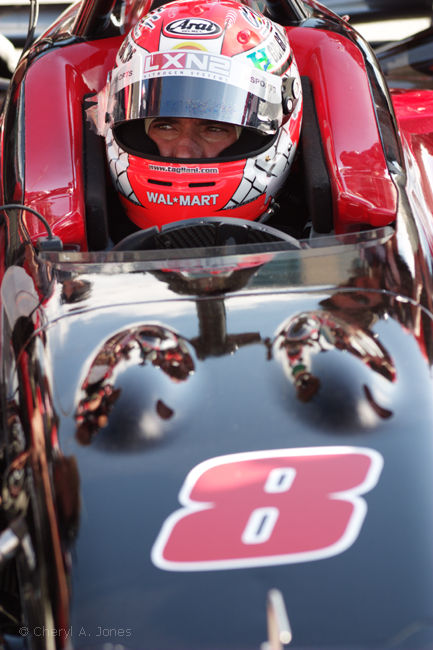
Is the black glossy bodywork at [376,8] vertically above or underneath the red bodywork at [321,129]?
above

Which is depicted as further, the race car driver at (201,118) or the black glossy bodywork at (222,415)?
the race car driver at (201,118)

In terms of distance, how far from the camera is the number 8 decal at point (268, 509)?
104 cm

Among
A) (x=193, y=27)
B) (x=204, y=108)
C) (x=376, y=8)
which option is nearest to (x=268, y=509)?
(x=204, y=108)

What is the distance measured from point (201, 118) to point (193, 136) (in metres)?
0.10

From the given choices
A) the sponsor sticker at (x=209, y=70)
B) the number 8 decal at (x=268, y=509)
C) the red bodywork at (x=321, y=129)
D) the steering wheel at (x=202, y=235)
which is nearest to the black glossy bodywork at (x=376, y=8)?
the red bodywork at (x=321, y=129)

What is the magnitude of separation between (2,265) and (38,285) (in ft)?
1.12

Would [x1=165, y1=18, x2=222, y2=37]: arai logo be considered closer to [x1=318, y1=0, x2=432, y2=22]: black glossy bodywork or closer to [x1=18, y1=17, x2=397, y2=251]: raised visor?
[x1=18, y1=17, x2=397, y2=251]: raised visor

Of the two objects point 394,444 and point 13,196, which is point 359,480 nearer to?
point 394,444

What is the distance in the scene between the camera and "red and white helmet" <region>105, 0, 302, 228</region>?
1814 millimetres

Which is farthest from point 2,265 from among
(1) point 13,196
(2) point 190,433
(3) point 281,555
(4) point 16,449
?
(3) point 281,555

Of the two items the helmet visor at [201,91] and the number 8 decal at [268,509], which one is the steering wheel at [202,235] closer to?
the helmet visor at [201,91]

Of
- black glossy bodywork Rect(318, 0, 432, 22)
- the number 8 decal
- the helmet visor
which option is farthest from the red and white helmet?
black glossy bodywork Rect(318, 0, 432, 22)

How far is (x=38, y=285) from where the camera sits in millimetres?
1509

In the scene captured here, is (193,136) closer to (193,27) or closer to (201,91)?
(201,91)
